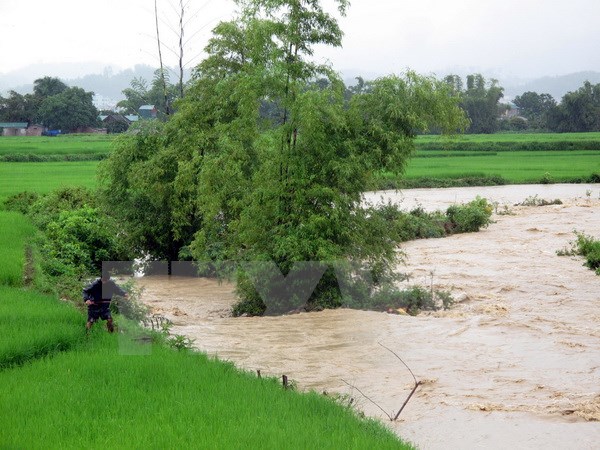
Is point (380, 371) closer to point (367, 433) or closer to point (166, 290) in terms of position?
point (367, 433)

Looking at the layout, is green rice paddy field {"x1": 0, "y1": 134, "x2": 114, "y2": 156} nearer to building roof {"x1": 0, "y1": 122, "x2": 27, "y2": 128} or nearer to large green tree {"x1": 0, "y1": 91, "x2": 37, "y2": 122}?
large green tree {"x1": 0, "y1": 91, "x2": 37, "y2": 122}

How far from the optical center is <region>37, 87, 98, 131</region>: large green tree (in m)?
48.3

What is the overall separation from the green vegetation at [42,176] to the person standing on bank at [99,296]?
48.4ft

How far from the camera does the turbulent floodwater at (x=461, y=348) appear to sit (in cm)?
751

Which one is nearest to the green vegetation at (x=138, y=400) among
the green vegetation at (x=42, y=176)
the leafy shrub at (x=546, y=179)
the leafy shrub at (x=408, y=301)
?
the leafy shrub at (x=408, y=301)

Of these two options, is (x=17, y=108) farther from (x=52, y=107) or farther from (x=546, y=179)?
(x=546, y=179)

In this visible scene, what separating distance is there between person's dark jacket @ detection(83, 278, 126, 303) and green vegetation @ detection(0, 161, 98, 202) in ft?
48.8

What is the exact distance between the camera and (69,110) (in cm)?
4906

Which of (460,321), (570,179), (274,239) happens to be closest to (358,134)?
(274,239)

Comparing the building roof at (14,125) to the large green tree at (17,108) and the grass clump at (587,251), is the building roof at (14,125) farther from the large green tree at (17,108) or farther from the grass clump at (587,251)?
the grass clump at (587,251)

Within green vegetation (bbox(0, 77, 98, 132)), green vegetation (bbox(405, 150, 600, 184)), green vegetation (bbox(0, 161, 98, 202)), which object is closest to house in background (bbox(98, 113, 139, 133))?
green vegetation (bbox(0, 77, 98, 132))

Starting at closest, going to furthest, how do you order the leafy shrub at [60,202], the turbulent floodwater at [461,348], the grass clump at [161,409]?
the grass clump at [161,409], the turbulent floodwater at [461,348], the leafy shrub at [60,202]

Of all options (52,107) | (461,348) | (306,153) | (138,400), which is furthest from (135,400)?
(52,107)

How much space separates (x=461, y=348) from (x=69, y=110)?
42.6 metres
